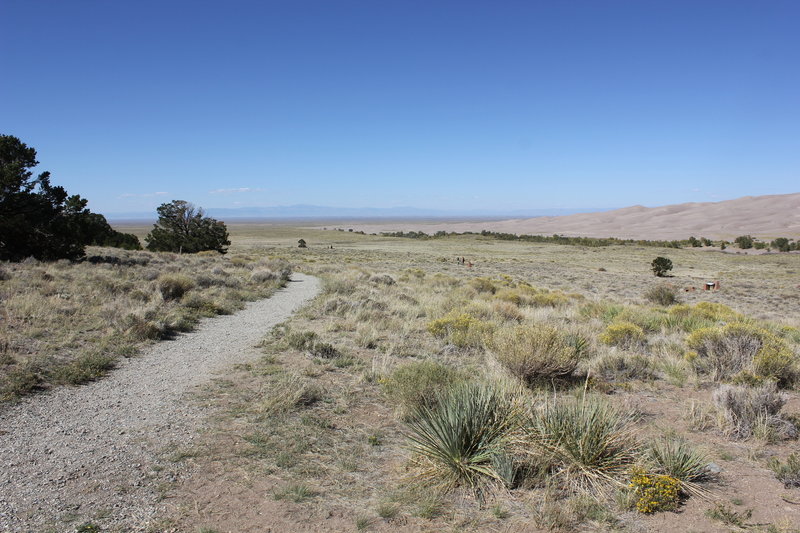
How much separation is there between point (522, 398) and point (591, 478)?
47.0 inches

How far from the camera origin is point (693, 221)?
324 feet

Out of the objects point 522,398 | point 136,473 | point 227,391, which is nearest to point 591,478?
point 522,398

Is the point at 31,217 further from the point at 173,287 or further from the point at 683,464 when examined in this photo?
the point at 683,464

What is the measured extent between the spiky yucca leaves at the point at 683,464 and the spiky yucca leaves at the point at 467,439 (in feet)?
4.15

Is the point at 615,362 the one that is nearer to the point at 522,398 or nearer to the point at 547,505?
the point at 522,398

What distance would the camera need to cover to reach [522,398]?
497 centimetres

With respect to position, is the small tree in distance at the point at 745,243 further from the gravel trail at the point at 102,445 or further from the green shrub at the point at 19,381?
the green shrub at the point at 19,381

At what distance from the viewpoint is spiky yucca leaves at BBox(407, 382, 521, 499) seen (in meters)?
3.99

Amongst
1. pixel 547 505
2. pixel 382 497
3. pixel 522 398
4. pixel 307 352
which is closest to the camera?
pixel 547 505

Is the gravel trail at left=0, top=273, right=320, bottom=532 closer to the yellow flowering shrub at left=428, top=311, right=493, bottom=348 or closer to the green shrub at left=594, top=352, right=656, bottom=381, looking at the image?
the yellow flowering shrub at left=428, top=311, right=493, bottom=348

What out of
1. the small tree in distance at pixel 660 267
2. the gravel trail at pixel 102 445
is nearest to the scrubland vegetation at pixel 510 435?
the gravel trail at pixel 102 445

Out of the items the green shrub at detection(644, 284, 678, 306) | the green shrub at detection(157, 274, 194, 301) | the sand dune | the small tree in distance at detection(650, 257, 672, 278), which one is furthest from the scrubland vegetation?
the sand dune

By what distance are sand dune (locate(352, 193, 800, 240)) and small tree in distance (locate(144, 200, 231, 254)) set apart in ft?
250

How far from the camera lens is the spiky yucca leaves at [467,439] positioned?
399 centimetres
